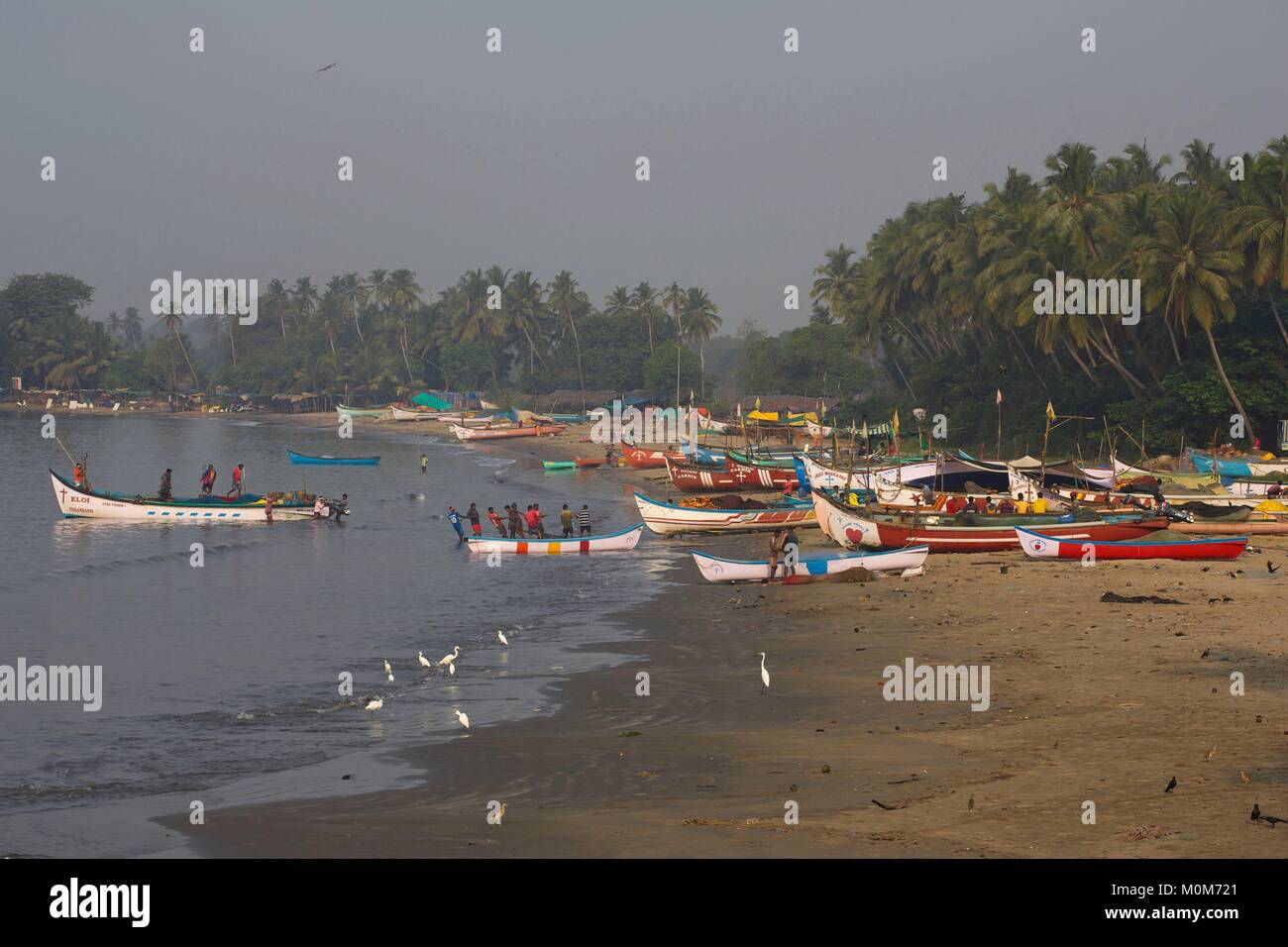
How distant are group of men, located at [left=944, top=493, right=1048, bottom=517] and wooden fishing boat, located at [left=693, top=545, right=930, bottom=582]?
5526 millimetres

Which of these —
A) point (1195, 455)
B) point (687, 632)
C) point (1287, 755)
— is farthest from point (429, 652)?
point (1195, 455)

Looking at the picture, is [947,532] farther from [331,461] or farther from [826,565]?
[331,461]

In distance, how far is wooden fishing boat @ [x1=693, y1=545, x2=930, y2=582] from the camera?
29641 millimetres

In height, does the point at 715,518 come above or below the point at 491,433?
below

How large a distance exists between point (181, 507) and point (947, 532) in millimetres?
30886

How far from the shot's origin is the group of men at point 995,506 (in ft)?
120

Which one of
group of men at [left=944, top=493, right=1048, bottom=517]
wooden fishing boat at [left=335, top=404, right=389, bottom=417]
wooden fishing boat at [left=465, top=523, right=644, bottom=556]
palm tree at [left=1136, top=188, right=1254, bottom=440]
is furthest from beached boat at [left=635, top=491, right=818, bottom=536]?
wooden fishing boat at [left=335, top=404, right=389, bottom=417]

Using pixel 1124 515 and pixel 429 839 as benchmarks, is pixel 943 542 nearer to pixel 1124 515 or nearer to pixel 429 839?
pixel 1124 515

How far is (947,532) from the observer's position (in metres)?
33.9

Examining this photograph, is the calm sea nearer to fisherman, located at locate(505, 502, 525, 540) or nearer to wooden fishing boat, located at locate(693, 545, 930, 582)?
fisherman, located at locate(505, 502, 525, 540)

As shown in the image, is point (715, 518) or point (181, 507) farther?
point (181, 507)

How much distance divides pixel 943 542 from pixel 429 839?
955 inches

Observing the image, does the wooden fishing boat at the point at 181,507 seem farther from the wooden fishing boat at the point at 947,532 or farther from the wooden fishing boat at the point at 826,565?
the wooden fishing boat at the point at 826,565

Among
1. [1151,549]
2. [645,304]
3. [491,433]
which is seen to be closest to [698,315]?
[645,304]
